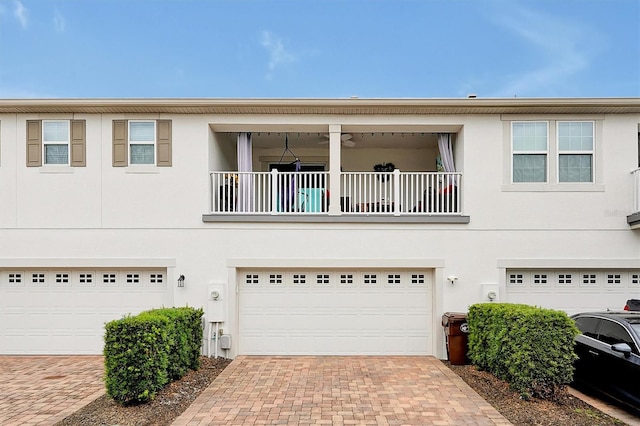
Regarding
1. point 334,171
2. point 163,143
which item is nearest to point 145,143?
point 163,143

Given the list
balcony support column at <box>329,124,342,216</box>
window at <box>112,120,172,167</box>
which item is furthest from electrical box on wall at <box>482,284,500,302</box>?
window at <box>112,120,172,167</box>

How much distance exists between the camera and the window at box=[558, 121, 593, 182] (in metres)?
10.5

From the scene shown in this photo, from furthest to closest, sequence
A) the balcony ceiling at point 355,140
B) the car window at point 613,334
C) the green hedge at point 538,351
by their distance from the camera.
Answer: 1. the balcony ceiling at point 355,140
2. the green hedge at point 538,351
3. the car window at point 613,334

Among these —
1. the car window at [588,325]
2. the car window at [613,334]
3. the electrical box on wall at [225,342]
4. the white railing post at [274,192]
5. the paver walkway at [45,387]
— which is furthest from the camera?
the white railing post at [274,192]

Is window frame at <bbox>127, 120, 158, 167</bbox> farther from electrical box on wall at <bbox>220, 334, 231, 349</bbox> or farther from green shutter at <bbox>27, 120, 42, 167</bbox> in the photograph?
electrical box on wall at <bbox>220, 334, 231, 349</bbox>

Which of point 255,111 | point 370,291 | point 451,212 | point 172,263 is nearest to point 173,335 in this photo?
point 172,263

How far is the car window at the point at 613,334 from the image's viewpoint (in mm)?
7023

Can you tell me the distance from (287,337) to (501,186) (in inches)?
233

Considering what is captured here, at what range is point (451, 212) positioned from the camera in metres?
10.8

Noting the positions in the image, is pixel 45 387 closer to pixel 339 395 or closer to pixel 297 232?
pixel 339 395

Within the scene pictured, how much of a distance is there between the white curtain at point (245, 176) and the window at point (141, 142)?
1.63 metres

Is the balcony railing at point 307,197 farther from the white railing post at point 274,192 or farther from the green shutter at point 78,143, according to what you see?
the green shutter at point 78,143

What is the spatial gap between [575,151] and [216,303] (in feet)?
28.6

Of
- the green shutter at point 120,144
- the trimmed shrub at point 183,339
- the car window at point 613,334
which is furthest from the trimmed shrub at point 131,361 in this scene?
the car window at point 613,334
